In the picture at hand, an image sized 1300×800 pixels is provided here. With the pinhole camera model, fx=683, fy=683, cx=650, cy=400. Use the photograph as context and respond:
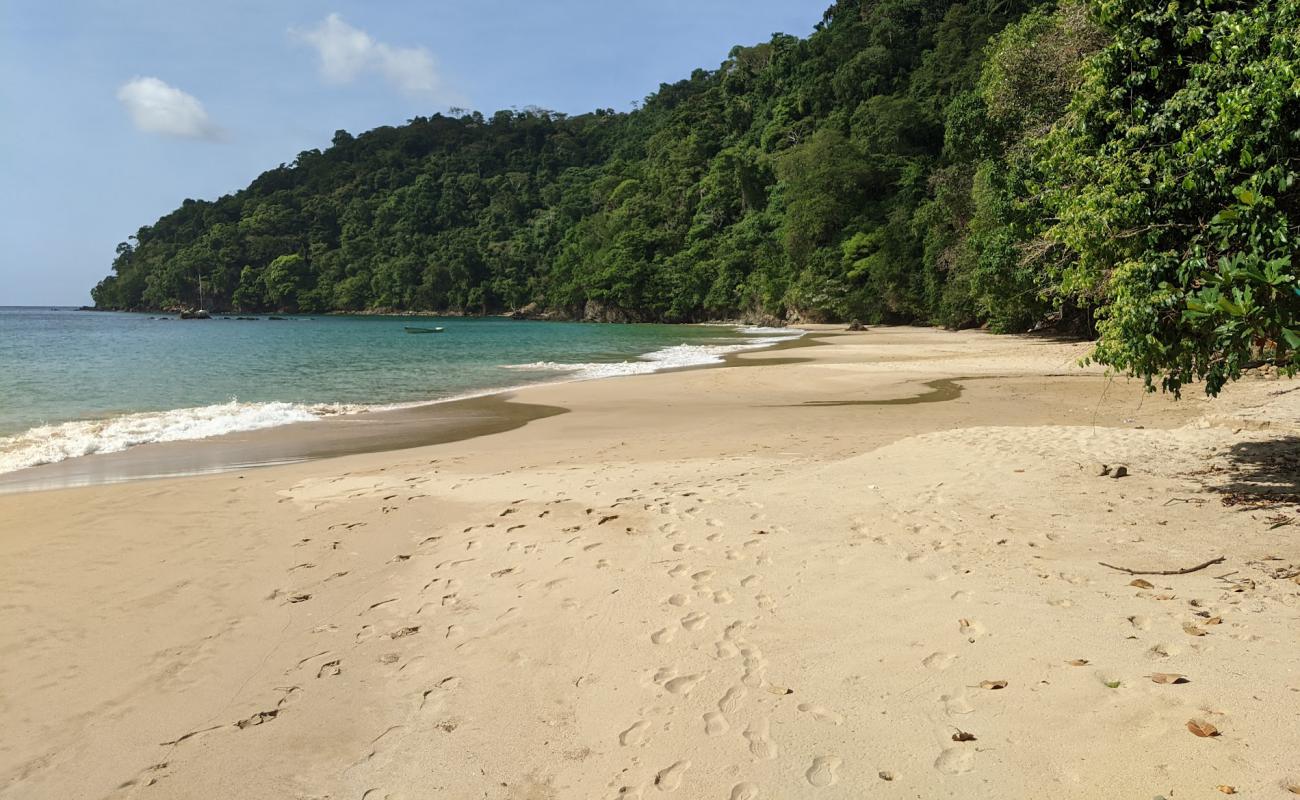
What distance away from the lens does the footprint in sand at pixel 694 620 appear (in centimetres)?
408

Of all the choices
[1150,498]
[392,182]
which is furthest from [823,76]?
[392,182]

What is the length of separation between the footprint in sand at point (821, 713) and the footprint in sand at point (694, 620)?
96cm

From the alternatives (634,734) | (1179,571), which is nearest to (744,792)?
(634,734)

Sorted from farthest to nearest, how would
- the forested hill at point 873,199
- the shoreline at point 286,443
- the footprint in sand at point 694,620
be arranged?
the shoreline at point 286,443 < the forested hill at point 873,199 < the footprint in sand at point 694,620

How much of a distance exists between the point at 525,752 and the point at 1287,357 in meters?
5.52

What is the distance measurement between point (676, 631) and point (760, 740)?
1.10 metres

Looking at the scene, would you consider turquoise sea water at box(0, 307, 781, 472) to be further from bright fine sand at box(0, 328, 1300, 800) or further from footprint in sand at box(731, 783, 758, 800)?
footprint in sand at box(731, 783, 758, 800)

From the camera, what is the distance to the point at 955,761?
275 centimetres

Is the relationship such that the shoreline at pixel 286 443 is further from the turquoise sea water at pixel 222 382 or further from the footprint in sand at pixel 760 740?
the footprint in sand at pixel 760 740

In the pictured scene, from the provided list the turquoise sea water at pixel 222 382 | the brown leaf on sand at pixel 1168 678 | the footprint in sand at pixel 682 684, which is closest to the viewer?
the brown leaf on sand at pixel 1168 678

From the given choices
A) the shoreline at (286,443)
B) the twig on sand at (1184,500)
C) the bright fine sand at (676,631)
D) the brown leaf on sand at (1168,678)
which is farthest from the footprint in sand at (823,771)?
the shoreline at (286,443)

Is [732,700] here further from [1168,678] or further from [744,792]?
[1168,678]

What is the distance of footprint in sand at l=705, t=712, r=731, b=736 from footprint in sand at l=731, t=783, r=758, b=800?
335 mm

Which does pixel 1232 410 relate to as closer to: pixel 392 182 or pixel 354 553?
pixel 354 553
